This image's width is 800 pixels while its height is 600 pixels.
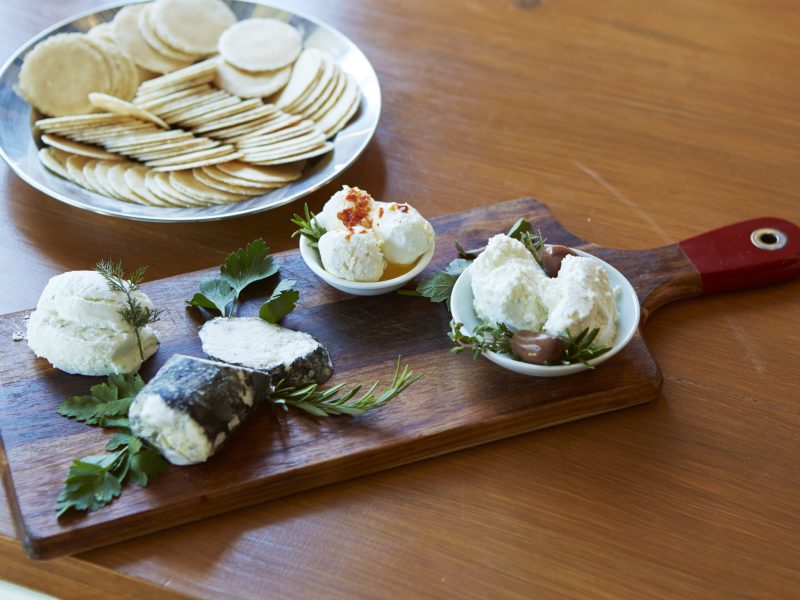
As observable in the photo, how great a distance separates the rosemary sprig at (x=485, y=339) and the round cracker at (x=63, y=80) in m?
0.89

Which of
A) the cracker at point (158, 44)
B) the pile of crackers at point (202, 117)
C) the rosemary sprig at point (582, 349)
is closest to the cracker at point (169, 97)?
the pile of crackers at point (202, 117)

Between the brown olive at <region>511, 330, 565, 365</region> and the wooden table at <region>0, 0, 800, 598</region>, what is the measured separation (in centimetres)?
12

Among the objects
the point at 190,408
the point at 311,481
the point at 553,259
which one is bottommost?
the point at 311,481

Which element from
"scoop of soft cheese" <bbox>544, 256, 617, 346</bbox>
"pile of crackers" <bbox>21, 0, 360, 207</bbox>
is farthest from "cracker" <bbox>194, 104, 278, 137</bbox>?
"scoop of soft cheese" <bbox>544, 256, 617, 346</bbox>

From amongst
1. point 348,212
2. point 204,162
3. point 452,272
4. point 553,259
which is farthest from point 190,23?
point 553,259

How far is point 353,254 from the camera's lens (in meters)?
1.22

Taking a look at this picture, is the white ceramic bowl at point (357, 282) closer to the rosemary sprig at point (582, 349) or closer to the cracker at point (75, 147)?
the rosemary sprig at point (582, 349)

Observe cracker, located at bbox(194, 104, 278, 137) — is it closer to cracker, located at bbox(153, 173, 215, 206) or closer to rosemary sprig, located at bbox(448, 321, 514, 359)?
cracker, located at bbox(153, 173, 215, 206)

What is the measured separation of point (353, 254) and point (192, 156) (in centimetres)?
43

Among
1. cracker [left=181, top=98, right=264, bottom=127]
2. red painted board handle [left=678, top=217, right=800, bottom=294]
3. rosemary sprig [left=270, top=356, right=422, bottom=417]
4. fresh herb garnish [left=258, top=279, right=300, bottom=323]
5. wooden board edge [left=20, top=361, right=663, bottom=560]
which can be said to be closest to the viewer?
wooden board edge [left=20, top=361, right=663, bottom=560]

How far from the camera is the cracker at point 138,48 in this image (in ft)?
5.52

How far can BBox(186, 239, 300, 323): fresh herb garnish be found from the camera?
1.23m

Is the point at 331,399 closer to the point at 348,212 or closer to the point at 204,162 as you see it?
the point at 348,212

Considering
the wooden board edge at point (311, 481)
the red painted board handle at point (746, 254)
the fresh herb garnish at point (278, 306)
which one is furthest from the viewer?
the red painted board handle at point (746, 254)
